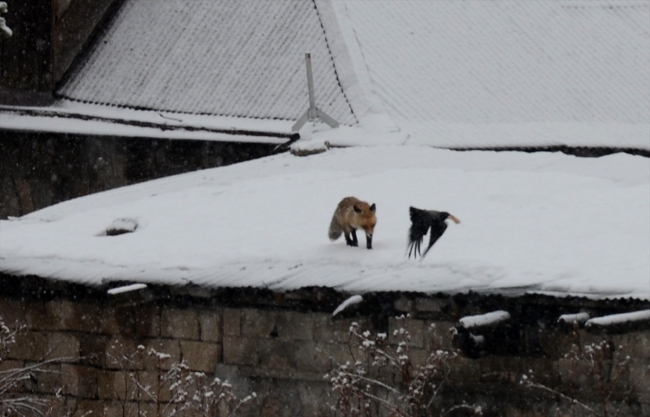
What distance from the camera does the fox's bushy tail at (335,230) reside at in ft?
29.8

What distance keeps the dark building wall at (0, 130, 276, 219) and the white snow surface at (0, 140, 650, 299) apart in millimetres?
2908

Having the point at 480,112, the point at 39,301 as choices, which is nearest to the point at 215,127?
the point at 480,112

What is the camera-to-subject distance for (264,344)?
8797 millimetres

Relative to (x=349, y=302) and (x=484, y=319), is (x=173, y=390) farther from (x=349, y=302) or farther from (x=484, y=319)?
(x=484, y=319)

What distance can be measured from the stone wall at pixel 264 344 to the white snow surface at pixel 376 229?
0.44 ft

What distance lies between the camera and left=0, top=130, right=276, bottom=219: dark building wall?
52.6 ft

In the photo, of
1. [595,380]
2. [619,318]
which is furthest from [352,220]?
[619,318]

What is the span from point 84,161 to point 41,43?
83.3 inches

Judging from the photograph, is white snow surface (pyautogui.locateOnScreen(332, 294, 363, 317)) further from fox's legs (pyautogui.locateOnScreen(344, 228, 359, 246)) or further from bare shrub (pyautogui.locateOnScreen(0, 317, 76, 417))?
bare shrub (pyautogui.locateOnScreen(0, 317, 76, 417))

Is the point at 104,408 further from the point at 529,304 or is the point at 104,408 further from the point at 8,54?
the point at 8,54

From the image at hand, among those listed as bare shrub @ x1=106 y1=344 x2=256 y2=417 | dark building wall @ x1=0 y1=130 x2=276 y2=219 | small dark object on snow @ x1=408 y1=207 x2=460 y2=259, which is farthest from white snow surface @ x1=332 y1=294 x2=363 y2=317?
dark building wall @ x1=0 y1=130 x2=276 y2=219

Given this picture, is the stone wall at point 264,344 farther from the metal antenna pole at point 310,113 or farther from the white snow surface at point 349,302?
the metal antenna pole at point 310,113

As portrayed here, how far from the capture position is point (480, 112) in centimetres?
1529

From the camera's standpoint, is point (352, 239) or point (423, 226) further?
point (352, 239)
